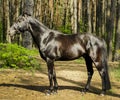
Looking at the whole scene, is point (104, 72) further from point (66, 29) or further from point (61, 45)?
point (66, 29)

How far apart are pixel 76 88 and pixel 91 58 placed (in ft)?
5.17

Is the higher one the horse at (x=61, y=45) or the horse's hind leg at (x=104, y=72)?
the horse at (x=61, y=45)

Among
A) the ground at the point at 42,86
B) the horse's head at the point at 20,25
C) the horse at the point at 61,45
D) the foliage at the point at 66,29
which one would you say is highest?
the horse's head at the point at 20,25

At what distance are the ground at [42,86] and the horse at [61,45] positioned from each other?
20.3 inches

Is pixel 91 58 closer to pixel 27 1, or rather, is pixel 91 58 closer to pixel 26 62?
pixel 26 62

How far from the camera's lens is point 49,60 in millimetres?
9266

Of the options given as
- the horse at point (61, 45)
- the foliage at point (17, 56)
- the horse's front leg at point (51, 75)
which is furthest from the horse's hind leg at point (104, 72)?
the foliage at point (17, 56)

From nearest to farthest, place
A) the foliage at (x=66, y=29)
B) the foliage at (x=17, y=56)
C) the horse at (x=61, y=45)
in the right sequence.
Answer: the horse at (x=61, y=45)
the foliage at (x=17, y=56)
the foliage at (x=66, y=29)

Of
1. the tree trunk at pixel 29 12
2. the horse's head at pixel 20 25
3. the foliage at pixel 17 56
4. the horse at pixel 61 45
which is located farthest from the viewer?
the tree trunk at pixel 29 12

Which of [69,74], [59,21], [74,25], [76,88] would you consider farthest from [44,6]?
[76,88]

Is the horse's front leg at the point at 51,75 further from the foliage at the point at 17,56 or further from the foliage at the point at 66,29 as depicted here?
the foliage at the point at 66,29

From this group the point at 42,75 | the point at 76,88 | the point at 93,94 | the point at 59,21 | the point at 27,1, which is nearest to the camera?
the point at 93,94

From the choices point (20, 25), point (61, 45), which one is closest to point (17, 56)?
point (20, 25)

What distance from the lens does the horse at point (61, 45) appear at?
929 centimetres
